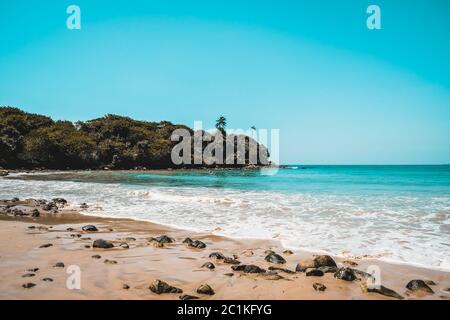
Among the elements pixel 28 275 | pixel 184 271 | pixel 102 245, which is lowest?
pixel 184 271

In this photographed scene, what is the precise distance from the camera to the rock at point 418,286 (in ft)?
16.0

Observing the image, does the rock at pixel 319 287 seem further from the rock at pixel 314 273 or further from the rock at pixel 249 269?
the rock at pixel 249 269

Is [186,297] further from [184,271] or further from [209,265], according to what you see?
[209,265]

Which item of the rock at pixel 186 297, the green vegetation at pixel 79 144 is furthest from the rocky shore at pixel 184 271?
the green vegetation at pixel 79 144

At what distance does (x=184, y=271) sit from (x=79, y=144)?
6373 cm

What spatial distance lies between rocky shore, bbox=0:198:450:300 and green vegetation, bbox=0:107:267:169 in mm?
57365

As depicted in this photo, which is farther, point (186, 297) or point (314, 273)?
point (314, 273)

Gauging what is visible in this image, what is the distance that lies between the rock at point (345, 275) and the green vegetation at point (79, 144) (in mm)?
62712

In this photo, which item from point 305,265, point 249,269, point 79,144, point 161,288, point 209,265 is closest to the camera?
point 161,288

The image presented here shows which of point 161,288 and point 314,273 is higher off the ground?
point 161,288

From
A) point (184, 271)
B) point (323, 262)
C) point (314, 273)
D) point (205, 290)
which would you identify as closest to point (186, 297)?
point (205, 290)

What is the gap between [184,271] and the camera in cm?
574

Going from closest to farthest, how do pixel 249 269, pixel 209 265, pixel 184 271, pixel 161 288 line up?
pixel 161 288 < pixel 249 269 < pixel 184 271 < pixel 209 265

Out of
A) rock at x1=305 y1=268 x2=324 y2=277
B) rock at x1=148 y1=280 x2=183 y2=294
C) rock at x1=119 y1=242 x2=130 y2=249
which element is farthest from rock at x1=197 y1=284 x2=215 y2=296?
rock at x1=119 y1=242 x2=130 y2=249
